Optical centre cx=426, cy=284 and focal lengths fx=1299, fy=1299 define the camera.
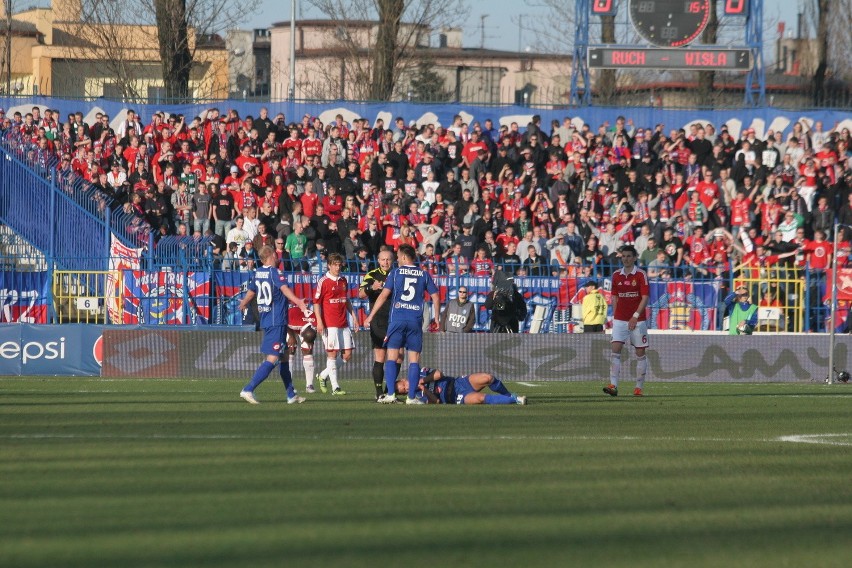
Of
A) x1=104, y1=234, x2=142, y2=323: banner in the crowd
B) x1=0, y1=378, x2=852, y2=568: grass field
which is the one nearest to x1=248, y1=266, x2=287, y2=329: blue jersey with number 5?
x1=0, y1=378, x2=852, y2=568: grass field

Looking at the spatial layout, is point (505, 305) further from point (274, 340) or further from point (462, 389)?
point (274, 340)

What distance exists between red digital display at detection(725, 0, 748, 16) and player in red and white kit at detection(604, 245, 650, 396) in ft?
61.6

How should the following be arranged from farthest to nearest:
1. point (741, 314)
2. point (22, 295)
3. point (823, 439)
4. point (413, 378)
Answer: point (22, 295) → point (741, 314) → point (413, 378) → point (823, 439)

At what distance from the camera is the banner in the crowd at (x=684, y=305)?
22.6m

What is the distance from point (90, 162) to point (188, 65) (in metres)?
10.6

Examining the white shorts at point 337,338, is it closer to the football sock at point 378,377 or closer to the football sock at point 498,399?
the football sock at point 378,377

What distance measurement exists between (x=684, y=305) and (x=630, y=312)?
5495 mm

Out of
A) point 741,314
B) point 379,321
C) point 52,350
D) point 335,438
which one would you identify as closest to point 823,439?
point 335,438

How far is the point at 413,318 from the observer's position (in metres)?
15.1

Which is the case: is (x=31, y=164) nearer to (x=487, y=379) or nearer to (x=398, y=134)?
(x=398, y=134)

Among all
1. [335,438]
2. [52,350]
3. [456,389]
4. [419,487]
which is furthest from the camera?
[52,350]

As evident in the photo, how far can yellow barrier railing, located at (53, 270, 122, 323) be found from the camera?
21906 millimetres

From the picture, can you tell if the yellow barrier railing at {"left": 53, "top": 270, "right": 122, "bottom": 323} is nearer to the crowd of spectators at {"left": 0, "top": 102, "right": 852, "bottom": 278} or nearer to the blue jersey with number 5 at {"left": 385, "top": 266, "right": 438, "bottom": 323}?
the crowd of spectators at {"left": 0, "top": 102, "right": 852, "bottom": 278}

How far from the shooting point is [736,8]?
34375 millimetres
